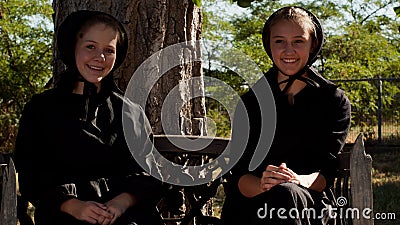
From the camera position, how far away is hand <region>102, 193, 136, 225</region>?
2968mm

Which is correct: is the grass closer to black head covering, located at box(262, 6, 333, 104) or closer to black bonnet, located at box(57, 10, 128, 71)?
black head covering, located at box(262, 6, 333, 104)

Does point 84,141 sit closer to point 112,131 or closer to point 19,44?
point 112,131

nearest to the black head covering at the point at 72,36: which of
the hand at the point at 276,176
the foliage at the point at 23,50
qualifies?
the hand at the point at 276,176

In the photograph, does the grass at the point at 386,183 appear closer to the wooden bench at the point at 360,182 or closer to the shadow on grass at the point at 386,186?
the shadow on grass at the point at 386,186

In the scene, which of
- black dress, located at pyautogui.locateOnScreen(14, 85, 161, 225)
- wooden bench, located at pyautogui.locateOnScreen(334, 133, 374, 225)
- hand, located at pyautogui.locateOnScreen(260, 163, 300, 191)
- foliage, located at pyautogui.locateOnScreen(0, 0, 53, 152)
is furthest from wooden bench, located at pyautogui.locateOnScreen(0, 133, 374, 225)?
foliage, located at pyautogui.locateOnScreen(0, 0, 53, 152)

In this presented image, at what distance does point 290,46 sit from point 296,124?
1.24ft

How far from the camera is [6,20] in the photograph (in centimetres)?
938

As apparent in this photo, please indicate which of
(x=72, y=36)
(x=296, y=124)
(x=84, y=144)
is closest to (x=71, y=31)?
(x=72, y=36)

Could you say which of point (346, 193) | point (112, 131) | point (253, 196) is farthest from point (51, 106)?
point (346, 193)

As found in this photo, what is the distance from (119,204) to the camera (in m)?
3.03

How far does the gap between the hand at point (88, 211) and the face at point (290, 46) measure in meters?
1.09

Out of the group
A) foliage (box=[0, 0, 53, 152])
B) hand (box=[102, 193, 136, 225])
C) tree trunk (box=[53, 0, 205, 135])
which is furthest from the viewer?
foliage (box=[0, 0, 53, 152])

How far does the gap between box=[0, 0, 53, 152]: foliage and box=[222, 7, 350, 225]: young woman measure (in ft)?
21.3

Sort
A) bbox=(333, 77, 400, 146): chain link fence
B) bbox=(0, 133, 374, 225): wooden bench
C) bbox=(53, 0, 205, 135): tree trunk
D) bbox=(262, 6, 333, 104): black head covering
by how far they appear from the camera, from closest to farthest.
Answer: bbox=(0, 133, 374, 225): wooden bench < bbox=(262, 6, 333, 104): black head covering < bbox=(53, 0, 205, 135): tree trunk < bbox=(333, 77, 400, 146): chain link fence
